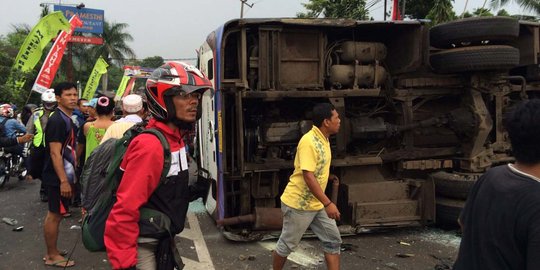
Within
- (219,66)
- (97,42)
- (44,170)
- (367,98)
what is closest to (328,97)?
(367,98)

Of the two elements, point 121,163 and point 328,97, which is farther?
point 328,97

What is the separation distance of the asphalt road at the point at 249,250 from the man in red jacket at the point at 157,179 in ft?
7.66

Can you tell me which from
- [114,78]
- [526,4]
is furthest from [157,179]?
[114,78]

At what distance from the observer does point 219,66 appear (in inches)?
199

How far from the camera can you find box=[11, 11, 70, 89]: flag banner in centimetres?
860

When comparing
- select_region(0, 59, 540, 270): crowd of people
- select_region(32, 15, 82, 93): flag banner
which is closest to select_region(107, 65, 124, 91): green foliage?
select_region(32, 15, 82, 93): flag banner

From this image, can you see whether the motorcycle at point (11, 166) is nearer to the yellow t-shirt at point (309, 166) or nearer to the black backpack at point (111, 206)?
the yellow t-shirt at point (309, 166)

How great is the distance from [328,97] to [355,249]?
187cm

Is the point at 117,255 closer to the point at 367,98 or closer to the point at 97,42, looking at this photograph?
the point at 367,98

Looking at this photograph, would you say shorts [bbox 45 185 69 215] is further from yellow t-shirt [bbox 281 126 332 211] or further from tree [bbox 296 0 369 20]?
tree [bbox 296 0 369 20]

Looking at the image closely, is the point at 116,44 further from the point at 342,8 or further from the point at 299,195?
the point at 299,195

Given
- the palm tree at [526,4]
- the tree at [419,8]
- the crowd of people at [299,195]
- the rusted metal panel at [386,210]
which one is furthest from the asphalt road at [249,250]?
the palm tree at [526,4]

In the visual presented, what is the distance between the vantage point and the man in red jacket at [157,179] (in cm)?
204

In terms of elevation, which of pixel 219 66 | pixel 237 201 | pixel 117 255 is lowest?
pixel 237 201
